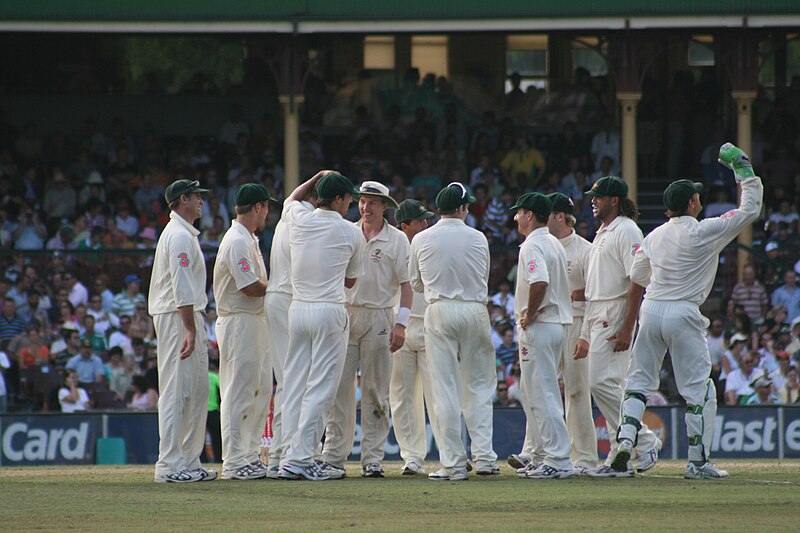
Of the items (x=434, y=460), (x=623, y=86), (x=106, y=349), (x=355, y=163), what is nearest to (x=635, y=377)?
(x=434, y=460)

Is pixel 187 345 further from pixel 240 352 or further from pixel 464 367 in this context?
pixel 464 367

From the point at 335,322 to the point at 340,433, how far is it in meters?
1.17

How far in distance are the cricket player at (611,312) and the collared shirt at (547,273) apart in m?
0.35

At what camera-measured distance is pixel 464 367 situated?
1147 centimetres

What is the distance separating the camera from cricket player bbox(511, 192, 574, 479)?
36.6ft

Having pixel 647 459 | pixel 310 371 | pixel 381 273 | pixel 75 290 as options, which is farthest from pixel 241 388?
pixel 75 290

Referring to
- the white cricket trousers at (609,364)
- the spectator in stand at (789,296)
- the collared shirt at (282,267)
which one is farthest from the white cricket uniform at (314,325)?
the spectator in stand at (789,296)

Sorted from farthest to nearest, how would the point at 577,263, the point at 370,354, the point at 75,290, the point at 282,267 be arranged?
the point at 75,290
the point at 577,263
the point at 370,354
the point at 282,267

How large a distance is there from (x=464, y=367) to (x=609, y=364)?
4.00 ft

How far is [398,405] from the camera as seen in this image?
1257cm

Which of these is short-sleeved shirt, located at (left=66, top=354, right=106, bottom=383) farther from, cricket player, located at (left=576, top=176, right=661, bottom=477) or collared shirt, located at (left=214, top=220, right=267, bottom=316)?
cricket player, located at (left=576, top=176, right=661, bottom=477)

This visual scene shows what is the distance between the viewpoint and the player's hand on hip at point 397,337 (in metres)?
11.5

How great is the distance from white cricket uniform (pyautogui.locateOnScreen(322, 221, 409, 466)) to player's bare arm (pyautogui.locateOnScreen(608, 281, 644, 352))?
190 centimetres

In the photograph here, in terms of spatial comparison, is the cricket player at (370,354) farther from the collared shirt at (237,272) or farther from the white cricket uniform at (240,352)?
the collared shirt at (237,272)
